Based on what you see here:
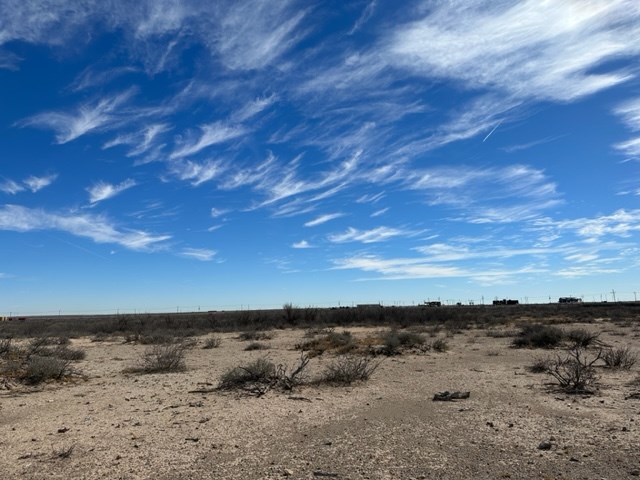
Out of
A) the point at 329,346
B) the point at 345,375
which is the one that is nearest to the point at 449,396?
the point at 345,375

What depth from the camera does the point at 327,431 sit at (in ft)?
26.6

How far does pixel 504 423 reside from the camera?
829 centimetres

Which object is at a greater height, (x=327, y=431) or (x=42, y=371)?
(x=42, y=371)

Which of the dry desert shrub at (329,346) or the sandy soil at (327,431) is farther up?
the dry desert shrub at (329,346)

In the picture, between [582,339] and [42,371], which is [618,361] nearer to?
[582,339]

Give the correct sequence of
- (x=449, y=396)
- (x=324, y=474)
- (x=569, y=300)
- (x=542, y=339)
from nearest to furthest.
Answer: (x=324, y=474)
(x=449, y=396)
(x=542, y=339)
(x=569, y=300)

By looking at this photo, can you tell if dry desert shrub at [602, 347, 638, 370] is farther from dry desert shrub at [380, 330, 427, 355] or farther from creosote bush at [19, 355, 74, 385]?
creosote bush at [19, 355, 74, 385]

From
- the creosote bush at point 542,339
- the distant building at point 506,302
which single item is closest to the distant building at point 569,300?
the distant building at point 506,302

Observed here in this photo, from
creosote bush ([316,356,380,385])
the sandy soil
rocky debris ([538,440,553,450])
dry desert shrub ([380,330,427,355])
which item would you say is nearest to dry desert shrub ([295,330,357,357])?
dry desert shrub ([380,330,427,355])

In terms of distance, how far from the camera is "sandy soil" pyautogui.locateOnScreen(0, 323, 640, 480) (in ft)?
20.7

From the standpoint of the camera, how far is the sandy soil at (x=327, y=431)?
6324 millimetres

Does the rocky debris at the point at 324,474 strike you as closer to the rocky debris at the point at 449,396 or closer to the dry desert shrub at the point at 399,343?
the rocky debris at the point at 449,396

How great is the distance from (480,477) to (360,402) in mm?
4550

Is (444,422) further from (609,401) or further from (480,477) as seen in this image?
(609,401)
